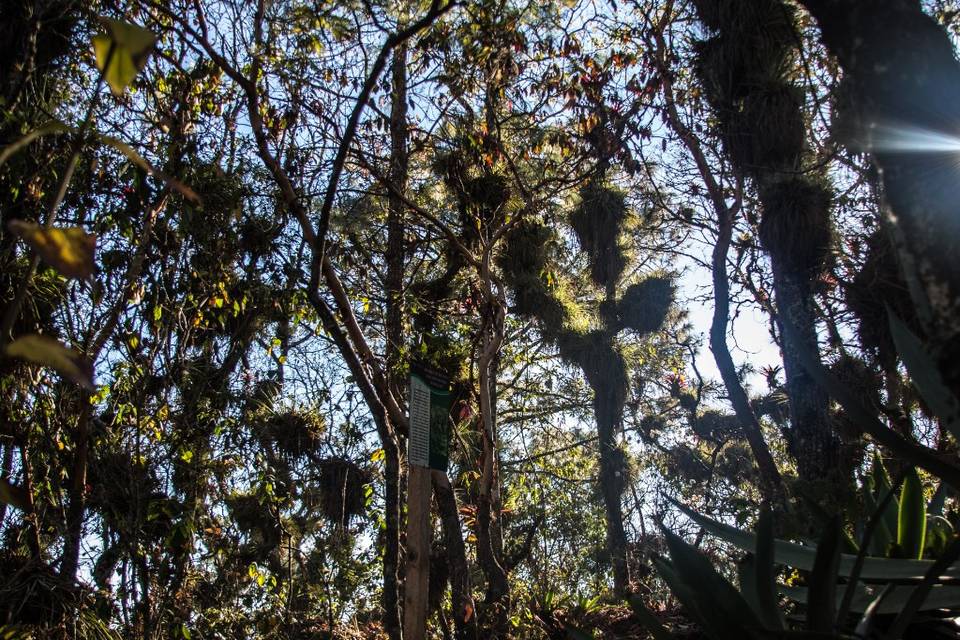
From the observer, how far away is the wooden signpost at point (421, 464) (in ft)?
13.0

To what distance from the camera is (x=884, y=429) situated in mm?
2025

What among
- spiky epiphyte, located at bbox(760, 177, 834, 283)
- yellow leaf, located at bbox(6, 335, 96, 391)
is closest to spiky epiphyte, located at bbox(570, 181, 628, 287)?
spiky epiphyte, located at bbox(760, 177, 834, 283)

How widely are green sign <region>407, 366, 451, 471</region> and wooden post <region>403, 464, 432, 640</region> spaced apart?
8 cm

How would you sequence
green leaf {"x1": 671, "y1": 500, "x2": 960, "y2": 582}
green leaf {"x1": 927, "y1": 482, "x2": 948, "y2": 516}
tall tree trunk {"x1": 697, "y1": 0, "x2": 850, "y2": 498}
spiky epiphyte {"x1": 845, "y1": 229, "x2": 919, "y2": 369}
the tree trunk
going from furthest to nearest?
tall tree trunk {"x1": 697, "y1": 0, "x2": 850, "y2": 498} → spiky epiphyte {"x1": 845, "y1": 229, "x2": 919, "y2": 369} → green leaf {"x1": 927, "y1": 482, "x2": 948, "y2": 516} → green leaf {"x1": 671, "y1": 500, "x2": 960, "y2": 582} → the tree trunk

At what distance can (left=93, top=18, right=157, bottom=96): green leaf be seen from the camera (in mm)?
771

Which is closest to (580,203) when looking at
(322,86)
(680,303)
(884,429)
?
(680,303)

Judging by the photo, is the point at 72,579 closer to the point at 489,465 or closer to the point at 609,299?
the point at 489,465

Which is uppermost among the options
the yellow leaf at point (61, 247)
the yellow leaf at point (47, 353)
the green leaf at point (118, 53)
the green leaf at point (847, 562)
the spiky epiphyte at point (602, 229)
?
the spiky epiphyte at point (602, 229)

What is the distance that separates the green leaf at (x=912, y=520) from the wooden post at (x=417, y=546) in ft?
7.44

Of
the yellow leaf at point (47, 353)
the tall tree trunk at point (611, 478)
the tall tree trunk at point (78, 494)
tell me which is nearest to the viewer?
the yellow leaf at point (47, 353)

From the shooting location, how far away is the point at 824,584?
6.52ft

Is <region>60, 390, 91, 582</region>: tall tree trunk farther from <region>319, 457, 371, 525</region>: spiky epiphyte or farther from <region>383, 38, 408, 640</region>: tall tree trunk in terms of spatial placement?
<region>319, 457, 371, 525</region>: spiky epiphyte

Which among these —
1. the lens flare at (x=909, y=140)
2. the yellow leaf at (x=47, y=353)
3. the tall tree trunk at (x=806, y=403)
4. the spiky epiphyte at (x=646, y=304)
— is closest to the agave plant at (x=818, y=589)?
the lens flare at (x=909, y=140)

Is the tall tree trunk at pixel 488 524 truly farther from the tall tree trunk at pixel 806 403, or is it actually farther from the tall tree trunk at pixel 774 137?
the tall tree trunk at pixel 774 137
